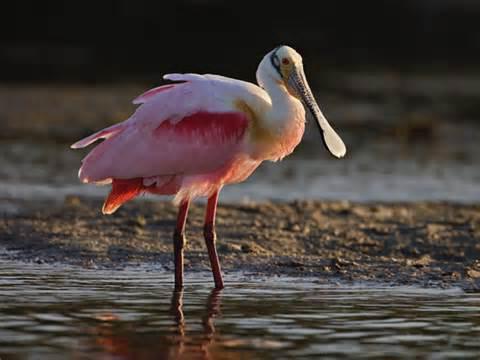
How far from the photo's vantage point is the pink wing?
906 cm

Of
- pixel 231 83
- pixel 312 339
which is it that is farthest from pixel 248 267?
pixel 312 339

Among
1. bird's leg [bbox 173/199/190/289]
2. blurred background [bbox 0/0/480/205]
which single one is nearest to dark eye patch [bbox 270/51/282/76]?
bird's leg [bbox 173/199/190/289]

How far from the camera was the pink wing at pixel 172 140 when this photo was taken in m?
9.06

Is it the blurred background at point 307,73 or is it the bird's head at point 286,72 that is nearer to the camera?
the bird's head at point 286,72

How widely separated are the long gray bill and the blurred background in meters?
4.09

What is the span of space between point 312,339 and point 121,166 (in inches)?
100.0

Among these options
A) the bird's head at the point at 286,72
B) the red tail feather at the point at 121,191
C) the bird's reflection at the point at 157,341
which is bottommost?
the bird's reflection at the point at 157,341

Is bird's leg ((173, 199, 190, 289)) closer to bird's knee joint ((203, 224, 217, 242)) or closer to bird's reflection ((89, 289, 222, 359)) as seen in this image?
bird's knee joint ((203, 224, 217, 242))

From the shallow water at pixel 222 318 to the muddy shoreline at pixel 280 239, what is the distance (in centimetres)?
51

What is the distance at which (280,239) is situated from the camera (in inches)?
435

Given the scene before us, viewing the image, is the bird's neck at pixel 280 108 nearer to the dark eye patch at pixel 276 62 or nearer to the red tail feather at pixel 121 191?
the dark eye patch at pixel 276 62

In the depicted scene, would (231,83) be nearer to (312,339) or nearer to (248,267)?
(248,267)

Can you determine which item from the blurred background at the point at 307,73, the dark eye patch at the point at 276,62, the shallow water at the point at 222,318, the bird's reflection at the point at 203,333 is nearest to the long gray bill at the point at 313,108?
the dark eye patch at the point at 276,62

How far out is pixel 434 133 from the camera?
66.3 feet
